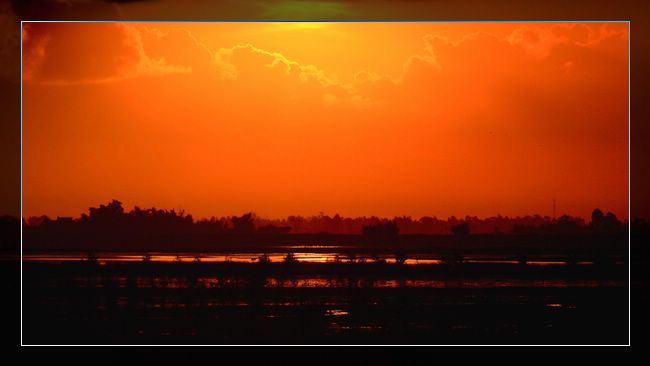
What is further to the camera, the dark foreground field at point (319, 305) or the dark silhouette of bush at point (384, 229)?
the dark silhouette of bush at point (384, 229)

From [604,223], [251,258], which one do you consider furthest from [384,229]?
[604,223]

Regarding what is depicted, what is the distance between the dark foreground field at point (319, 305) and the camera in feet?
29.2

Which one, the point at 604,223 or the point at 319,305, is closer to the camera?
the point at 319,305

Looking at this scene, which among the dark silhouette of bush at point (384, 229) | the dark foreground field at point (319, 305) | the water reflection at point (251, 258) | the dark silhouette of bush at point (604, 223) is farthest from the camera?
the water reflection at point (251, 258)

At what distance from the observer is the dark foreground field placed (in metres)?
8.89

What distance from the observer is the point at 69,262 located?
50.2 feet

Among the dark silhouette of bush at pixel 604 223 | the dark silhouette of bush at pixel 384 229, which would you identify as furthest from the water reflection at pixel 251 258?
the dark silhouette of bush at pixel 604 223

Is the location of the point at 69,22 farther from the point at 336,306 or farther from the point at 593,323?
the point at 593,323

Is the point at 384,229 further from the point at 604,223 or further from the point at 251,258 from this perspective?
the point at 604,223

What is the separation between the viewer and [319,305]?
10344mm

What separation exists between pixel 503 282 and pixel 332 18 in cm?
701

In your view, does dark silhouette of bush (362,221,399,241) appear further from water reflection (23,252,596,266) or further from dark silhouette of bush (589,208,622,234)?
dark silhouette of bush (589,208,622,234)

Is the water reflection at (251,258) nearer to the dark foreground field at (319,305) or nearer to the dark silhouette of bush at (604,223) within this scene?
the dark foreground field at (319,305)

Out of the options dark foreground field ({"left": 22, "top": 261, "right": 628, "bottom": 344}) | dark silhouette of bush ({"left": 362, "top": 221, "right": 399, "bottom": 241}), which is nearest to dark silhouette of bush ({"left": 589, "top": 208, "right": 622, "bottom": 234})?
dark foreground field ({"left": 22, "top": 261, "right": 628, "bottom": 344})
